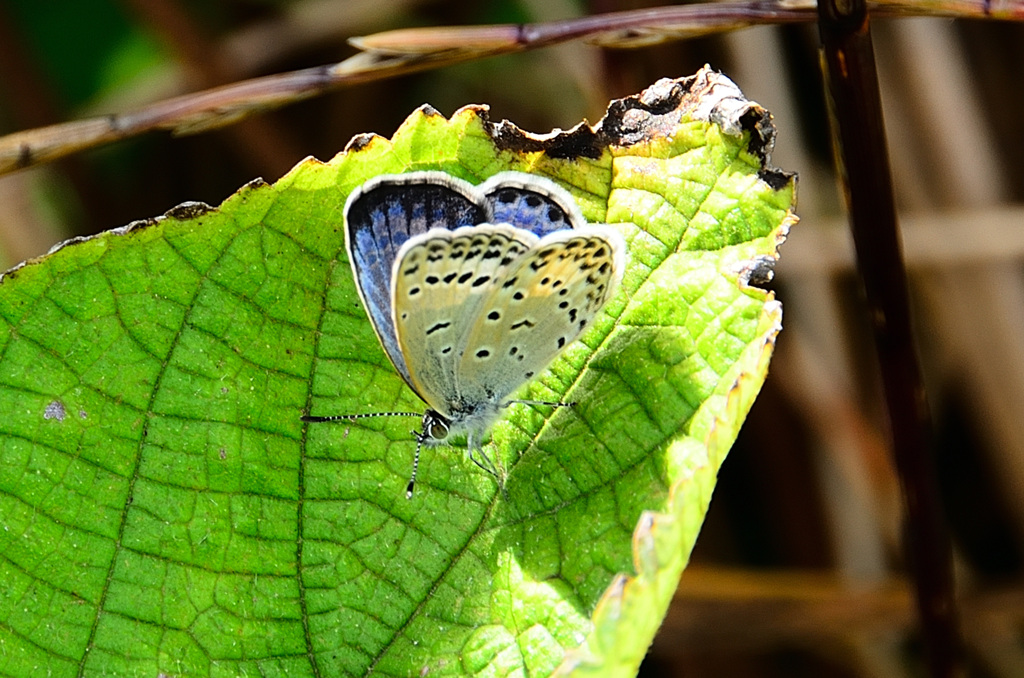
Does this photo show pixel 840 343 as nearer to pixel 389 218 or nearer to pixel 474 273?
pixel 474 273

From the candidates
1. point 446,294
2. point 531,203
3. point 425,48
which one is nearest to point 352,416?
point 446,294

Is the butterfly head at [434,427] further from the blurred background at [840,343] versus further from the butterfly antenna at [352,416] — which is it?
the blurred background at [840,343]

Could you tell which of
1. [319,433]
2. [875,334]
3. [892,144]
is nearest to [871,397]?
[892,144]

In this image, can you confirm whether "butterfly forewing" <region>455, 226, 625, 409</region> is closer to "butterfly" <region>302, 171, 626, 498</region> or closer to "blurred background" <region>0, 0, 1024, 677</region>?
"butterfly" <region>302, 171, 626, 498</region>

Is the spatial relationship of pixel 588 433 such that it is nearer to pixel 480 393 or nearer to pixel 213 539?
pixel 480 393

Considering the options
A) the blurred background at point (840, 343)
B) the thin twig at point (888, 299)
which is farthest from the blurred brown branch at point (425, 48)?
the blurred background at point (840, 343)

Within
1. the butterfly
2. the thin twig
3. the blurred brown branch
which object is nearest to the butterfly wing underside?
the butterfly
